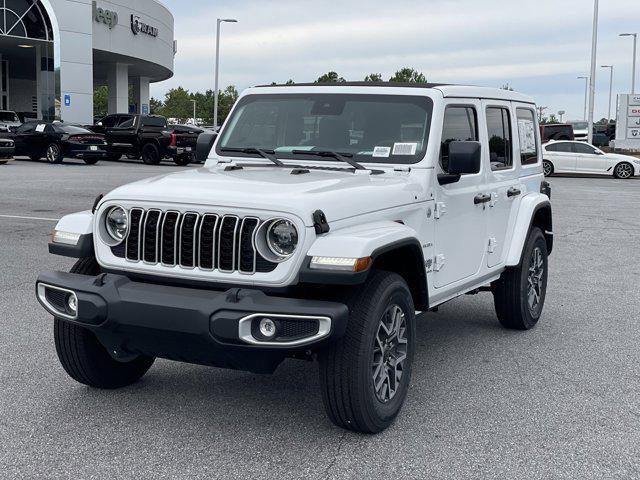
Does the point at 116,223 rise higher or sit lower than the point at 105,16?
lower

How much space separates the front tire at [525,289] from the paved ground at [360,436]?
149 mm

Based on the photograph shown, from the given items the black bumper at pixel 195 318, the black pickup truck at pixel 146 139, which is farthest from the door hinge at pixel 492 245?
the black pickup truck at pixel 146 139

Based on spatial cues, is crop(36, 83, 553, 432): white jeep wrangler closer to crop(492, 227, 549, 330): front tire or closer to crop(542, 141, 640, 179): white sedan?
crop(492, 227, 549, 330): front tire

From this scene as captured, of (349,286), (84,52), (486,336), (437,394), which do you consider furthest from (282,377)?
(84,52)

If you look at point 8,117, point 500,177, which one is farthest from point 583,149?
point 500,177

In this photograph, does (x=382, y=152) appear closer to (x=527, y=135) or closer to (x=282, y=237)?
(x=282, y=237)

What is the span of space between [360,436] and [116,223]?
1.71 metres

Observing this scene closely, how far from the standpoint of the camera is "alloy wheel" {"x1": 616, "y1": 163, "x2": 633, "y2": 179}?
3206cm

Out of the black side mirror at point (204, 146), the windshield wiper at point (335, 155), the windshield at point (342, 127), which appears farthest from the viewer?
the black side mirror at point (204, 146)

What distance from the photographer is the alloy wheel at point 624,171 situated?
1262 inches

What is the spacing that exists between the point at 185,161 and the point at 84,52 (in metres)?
15.1

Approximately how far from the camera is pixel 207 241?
4.29 metres

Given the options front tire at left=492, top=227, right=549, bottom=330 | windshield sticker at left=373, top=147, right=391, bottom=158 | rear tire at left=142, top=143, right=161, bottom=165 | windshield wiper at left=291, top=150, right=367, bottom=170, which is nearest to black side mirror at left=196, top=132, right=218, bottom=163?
windshield wiper at left=291, top=150, right=367, bottom=170

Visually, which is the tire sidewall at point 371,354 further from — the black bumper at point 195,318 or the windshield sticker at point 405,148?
the windshield sticker at point 405,148
